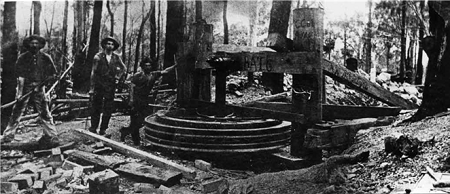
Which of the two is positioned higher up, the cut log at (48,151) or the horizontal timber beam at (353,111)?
Answer: the horizontal timber beam at (353,111)

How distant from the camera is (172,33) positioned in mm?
4664

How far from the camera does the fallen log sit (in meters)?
2.54

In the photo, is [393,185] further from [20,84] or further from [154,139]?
[20,84]

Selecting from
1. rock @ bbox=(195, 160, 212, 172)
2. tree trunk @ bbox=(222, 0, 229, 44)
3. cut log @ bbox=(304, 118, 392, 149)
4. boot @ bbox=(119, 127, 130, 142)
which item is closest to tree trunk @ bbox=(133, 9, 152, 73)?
boot @ bbox=(119, 127, 130, 142)

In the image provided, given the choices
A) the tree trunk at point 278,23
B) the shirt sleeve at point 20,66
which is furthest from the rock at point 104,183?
the tree trunk at point 278,23

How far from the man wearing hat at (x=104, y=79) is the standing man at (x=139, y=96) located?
0.23 m

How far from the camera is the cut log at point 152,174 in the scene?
112 inches

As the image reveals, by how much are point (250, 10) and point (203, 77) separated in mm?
4530

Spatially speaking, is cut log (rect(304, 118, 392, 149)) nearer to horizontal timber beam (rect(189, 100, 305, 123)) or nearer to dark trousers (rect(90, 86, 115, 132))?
horizontal timber beam (rect(189, 100, 305, 123))

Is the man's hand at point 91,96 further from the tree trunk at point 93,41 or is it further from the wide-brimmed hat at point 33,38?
the wide-brimmed hat at point 33,38

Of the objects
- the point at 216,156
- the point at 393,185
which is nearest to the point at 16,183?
the point at 216,156

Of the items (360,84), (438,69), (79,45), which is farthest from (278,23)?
(79,45)

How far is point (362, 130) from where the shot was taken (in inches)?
127

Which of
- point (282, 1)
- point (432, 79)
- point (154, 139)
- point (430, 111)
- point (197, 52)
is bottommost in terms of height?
point (154, 139)
